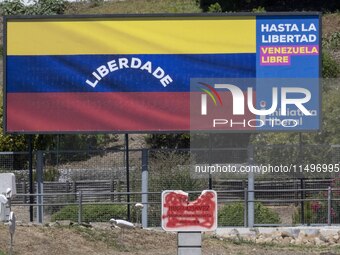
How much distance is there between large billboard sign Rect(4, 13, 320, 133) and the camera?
94.8 ft

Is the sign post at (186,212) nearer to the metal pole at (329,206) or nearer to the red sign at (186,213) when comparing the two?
the red sign at (186,213)

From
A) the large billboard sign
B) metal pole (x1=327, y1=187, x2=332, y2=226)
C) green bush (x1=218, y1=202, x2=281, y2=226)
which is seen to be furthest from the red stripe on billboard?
metal pole (x1=327, y1=187, x2=332, y2=226)

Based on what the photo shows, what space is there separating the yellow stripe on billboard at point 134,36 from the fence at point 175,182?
8.64 feet

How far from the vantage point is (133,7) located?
5897 centimetres

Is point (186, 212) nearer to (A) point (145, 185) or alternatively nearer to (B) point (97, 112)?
(A) point (145, 185)

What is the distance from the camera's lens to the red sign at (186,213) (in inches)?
633

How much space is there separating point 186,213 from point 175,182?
12955 mm

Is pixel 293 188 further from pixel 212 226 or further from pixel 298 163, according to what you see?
pixel 212 226

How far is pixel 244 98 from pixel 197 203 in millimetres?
12954

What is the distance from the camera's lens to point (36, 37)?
1137 inches

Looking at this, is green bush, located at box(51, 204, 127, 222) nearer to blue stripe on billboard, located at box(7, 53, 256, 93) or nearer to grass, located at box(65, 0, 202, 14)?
blue stripe on billboard, located at box(7, 53, 256, 93)

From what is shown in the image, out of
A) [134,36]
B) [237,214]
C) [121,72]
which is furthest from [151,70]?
[237,214]

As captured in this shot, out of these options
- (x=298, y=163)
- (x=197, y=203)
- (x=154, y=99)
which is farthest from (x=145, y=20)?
(x=197, y=203)

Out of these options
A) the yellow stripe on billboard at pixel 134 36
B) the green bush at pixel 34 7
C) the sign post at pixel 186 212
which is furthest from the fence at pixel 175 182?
the green bush at pixel 34 7
